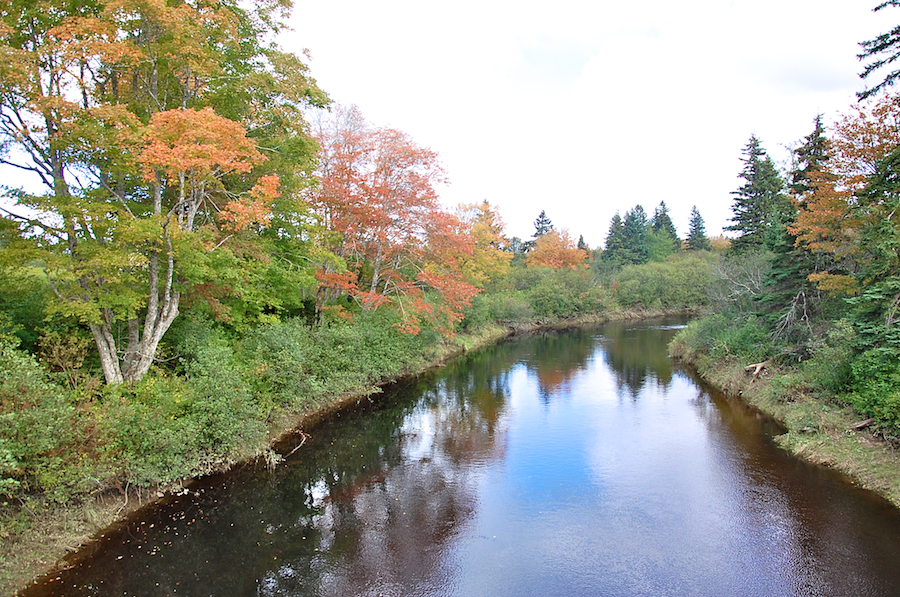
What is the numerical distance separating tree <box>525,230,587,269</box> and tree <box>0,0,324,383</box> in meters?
47.2

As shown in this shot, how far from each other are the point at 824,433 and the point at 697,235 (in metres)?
62.5

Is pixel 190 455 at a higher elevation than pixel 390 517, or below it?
higher

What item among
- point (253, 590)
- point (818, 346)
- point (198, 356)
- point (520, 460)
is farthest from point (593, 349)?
point (253, 590)

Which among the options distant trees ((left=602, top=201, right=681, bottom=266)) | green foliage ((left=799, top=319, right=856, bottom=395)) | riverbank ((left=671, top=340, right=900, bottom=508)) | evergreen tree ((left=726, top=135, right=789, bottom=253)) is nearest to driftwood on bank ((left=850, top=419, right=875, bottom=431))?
riverbank ((left=671, top=340, right=900, bottom=508))

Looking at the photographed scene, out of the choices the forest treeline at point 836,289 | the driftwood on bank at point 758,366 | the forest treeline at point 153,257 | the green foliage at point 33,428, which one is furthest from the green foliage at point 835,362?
the green foliage at point 33,428

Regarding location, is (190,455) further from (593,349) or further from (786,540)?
(593,349)

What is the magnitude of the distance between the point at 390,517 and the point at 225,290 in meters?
8.24

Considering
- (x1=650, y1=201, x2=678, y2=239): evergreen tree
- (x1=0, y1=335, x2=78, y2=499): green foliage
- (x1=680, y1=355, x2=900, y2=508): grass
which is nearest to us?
(x1=0, y1=335, x2=78, y2=499): green foliage

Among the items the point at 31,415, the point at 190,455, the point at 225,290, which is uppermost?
the point at 225,290

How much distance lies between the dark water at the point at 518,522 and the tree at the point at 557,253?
41.6 meters

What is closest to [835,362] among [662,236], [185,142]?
[185,142]

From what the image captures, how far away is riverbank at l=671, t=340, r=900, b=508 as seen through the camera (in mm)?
10734

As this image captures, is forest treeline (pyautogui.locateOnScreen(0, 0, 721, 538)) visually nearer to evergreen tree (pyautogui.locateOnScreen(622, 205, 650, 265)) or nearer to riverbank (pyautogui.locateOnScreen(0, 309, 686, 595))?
riverbank (pyautogui.locateOnScreen(0, 309, 686, 595))

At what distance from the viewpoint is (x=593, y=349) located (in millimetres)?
32469
